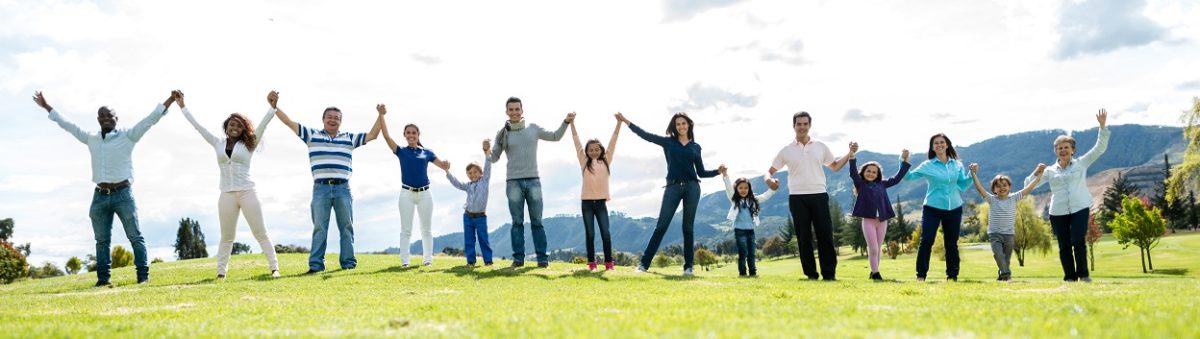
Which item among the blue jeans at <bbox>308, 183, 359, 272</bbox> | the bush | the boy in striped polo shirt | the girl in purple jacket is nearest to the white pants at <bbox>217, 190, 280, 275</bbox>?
the blue jeans at <bbox>308, 183, 359, 272</bbox>

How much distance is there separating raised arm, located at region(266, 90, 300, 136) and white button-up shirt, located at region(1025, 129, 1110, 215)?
46.5 ft

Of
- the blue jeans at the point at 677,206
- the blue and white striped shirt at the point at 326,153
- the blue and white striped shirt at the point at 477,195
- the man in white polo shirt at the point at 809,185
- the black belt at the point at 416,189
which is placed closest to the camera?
the man in white polo shirt at the point at 809,185

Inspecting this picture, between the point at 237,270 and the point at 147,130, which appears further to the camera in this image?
the point at 237,270

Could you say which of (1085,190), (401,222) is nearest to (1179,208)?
(1085,190)

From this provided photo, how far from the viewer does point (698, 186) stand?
44.8 ft

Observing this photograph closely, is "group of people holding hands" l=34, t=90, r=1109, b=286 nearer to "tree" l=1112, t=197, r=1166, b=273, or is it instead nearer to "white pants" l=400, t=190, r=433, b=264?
"white pants" l=400, t=190, r=433, b=264

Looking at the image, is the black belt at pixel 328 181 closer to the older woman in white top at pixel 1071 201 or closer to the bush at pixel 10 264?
the older woman in white top at pixel 1071 201

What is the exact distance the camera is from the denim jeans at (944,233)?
44.2 feet

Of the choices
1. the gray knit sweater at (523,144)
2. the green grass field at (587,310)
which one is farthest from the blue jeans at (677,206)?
the gray knit sweater at (523,144)

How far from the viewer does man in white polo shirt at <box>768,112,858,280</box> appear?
12891mm

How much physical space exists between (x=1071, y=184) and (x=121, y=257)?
52.2m

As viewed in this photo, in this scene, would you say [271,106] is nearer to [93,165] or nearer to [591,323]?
[93,165]

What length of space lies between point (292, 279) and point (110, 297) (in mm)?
2927

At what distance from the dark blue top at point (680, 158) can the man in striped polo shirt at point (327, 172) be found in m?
5.93
